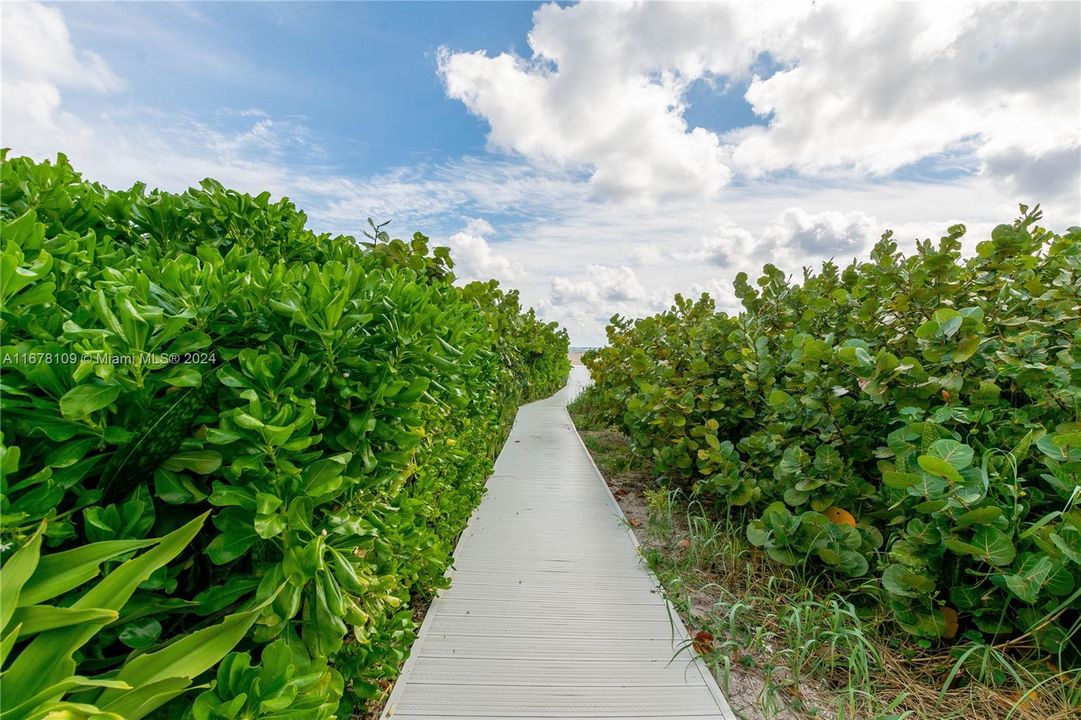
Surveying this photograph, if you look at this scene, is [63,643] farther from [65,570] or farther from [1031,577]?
[1031,577]

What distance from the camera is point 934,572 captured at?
2.15 m

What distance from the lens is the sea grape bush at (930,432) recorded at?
1928 mm

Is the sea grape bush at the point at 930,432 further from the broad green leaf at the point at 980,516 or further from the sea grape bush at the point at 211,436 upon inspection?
the sea grape bush at the point at 211,436

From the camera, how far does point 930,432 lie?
2.16m

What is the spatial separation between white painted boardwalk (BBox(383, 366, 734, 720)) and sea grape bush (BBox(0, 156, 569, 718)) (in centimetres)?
52

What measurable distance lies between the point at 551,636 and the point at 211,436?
2.11 meters

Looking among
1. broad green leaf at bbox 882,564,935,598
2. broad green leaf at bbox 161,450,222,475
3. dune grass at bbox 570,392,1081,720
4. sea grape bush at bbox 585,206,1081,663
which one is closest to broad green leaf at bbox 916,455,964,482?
sea grape bush at bbox 585,206,1081,663

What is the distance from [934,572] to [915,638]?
401 millimetres

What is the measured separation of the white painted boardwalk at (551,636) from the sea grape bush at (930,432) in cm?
87

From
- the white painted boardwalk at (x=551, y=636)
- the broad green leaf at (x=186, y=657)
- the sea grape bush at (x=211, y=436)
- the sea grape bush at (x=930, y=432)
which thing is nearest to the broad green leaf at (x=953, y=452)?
the sea grape bush at (x=930, y=432)

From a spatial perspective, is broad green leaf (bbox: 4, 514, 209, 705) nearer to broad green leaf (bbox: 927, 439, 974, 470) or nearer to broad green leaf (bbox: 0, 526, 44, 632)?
broad green leaf (bbox: 0, 526, 44, 632)

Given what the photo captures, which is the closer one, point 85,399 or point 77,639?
point 77,639

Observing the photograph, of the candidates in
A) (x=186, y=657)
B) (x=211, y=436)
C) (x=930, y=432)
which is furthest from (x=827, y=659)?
(x=211, y=436)

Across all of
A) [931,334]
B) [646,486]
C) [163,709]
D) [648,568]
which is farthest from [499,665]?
[646,486]
